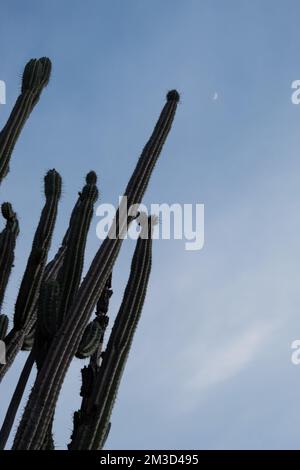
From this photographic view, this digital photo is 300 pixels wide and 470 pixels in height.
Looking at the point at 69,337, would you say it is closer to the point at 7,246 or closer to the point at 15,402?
→ the point at 15,402

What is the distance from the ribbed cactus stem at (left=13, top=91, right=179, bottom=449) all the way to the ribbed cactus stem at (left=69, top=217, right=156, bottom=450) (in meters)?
0.31

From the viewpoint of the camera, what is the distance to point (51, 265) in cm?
962

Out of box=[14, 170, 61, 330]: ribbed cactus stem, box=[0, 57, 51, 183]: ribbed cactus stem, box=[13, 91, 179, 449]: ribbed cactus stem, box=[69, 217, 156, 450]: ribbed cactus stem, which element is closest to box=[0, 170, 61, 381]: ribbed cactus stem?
box=[14, 170, 61, 330]: ribbed cactus stem

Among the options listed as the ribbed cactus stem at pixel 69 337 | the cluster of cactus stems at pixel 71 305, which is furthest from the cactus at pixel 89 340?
the ribbed cactus stem at pixel 69 337

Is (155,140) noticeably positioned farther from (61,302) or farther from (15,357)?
(15,357)

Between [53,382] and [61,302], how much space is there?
3.82 ft

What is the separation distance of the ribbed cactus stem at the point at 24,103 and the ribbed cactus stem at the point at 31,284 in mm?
718

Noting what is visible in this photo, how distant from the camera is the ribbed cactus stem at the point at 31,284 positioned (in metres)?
8.34

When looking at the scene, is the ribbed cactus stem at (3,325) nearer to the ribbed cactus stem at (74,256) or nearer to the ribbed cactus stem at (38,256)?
the ribbed cactus stem at (38,256)

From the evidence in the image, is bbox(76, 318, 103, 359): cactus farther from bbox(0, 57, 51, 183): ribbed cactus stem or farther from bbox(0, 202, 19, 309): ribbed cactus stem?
bbox(0, 57, 51, 183): ribbed cactus stem

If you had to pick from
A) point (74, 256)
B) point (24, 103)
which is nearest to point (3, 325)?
point (74, 256)

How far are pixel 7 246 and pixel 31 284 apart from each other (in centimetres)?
55
